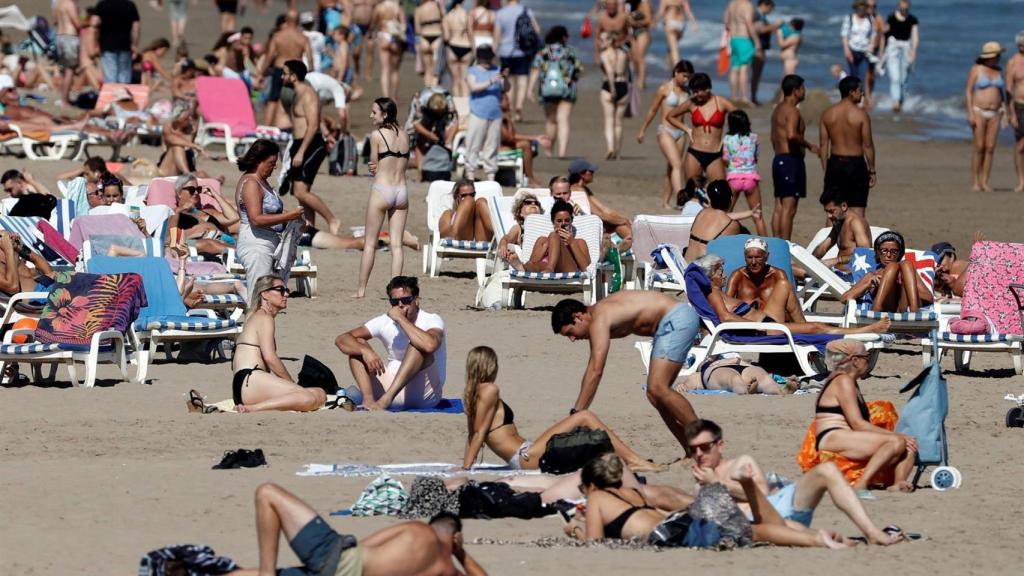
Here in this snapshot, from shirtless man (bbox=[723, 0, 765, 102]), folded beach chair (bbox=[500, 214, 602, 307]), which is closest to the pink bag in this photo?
folded beach chair (bbox=[500, 214, 602, 307])

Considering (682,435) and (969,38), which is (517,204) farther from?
(969,38)

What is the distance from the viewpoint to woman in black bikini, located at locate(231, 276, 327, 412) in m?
→ 10.6

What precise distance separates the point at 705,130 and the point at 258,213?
512cm

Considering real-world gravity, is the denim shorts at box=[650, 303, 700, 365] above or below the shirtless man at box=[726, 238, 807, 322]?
above

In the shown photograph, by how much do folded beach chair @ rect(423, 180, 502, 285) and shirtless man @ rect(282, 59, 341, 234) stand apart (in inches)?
36.4

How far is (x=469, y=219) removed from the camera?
15.3 m

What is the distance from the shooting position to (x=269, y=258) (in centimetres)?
1239

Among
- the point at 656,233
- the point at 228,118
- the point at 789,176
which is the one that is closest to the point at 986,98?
the point at 789,176

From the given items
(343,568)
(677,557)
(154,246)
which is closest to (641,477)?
(677,557)

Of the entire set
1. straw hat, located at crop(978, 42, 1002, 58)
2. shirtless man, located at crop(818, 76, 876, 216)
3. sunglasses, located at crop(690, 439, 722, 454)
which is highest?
straw hat, located at crop(978, 42, 1002, 58)

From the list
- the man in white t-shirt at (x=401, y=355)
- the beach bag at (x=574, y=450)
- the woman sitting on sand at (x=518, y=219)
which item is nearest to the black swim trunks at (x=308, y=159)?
the woman sitting on sand at (x=518, y=219)

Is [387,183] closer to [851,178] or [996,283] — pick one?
[851,178]

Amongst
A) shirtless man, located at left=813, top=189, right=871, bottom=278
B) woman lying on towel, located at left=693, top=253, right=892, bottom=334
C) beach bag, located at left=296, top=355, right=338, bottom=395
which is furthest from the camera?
shirtless man, located at left=813, top=189, right=871, bottom=278

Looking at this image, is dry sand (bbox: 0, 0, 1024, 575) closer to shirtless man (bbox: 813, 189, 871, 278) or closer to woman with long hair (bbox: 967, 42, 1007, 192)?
shirtless man (bbox: 813, 189, 871, 278)
